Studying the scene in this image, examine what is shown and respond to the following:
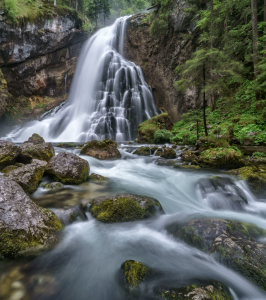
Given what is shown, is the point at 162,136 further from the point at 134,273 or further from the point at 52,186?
the point at 134,273

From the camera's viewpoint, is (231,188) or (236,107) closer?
(231,188)

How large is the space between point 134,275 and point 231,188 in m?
3.92

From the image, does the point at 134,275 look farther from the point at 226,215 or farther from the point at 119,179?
the point at 119,179

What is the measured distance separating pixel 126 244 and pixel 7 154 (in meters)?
5.27

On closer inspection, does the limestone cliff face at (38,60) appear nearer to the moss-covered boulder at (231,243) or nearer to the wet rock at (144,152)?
the wet rock at (144,152)

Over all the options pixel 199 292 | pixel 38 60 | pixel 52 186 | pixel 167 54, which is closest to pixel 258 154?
pixel 199 292

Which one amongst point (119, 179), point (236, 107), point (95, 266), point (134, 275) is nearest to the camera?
point (134, 275)

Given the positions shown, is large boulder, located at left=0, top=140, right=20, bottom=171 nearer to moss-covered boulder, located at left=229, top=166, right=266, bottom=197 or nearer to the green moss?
the green moss

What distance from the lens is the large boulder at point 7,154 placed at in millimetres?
5753

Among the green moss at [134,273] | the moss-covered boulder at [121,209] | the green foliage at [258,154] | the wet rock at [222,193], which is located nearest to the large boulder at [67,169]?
the moss-covered boulder at [121,209]

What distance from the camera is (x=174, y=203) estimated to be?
16.0 feet

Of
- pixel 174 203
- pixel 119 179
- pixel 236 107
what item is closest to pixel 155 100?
pixel 236 107

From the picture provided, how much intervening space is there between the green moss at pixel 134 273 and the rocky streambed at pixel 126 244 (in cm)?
1

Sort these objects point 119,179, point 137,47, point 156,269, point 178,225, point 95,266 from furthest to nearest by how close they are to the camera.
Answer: point 137,47, point 119,179, point 178,225, point 95,266, point 156,269
